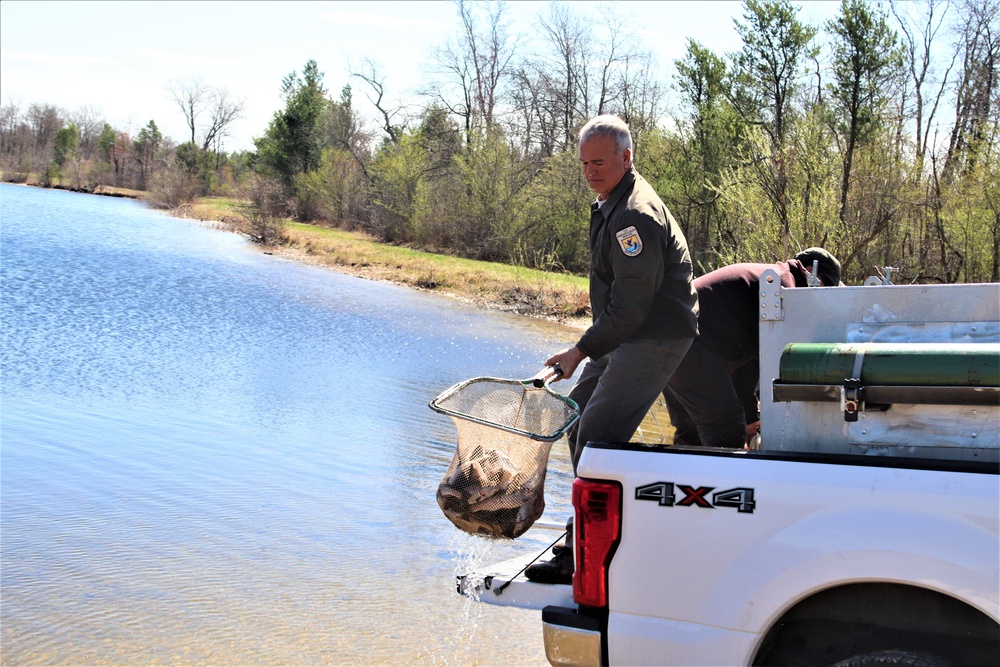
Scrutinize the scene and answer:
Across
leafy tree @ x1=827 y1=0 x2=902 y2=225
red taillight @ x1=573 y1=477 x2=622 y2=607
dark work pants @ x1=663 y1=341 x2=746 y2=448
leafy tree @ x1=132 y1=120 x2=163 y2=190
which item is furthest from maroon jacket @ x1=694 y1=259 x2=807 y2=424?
leafy tree @ x1=132 y1=120 x2=163 y2=190

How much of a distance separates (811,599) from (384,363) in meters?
12.9

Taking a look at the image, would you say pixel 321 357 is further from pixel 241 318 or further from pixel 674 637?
pixel 674 637

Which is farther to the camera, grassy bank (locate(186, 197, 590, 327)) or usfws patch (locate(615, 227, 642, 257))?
grassy bank (locate(186, 197, 590, 327))

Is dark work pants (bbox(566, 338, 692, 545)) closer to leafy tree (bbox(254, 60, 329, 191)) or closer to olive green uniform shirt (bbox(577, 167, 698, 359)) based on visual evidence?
olive green uniform shirt (bbox(577, 167, 698, 359))

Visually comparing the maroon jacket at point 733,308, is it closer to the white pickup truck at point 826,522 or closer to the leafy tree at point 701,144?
the white pickup truck at point 826,522

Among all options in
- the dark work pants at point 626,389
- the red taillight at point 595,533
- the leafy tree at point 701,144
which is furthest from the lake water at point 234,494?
the leafy tree at point 701,144

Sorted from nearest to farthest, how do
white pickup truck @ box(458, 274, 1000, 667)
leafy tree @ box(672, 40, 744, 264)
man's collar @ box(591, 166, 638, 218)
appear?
1. white pickup truck @ box(458, 274, 1000, 667)
2. man's collar @ box(591, 166, 638, 218)
3. leafy tree @ box(672, 40, 744, 264)

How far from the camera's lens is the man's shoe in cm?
358

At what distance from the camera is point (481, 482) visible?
3967 millimetres

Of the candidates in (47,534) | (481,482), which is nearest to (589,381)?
(481,482)

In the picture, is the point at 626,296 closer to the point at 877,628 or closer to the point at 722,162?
the point at 877,628

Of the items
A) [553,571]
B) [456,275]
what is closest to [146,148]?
[456,275]

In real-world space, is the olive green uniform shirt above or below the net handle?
above

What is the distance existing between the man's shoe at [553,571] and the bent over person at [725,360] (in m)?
1.38
